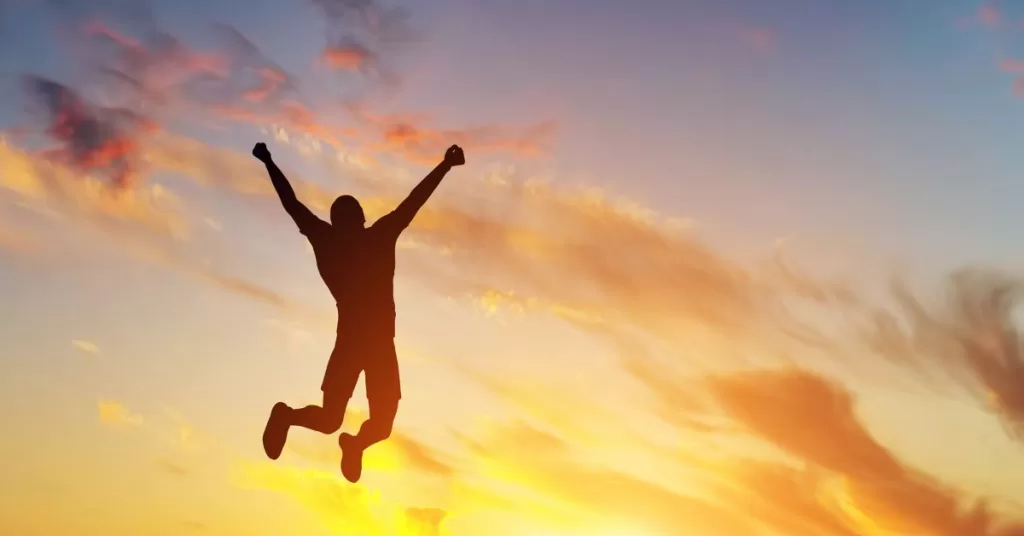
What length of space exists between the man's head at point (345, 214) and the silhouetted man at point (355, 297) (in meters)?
0.01

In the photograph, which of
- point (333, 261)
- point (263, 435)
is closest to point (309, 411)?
point (263, 435)

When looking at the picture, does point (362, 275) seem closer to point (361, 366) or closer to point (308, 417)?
point (361, 366)

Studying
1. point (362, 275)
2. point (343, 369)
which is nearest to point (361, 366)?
point (343, 369)

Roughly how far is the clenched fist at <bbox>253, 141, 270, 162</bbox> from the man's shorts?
2009 millimetres

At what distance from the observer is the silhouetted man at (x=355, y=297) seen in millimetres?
10008

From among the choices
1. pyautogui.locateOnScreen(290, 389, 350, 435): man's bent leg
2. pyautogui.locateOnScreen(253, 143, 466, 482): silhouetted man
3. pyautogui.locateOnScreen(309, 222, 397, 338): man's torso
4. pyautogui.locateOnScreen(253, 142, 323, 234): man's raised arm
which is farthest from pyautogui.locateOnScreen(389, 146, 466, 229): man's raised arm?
pyautogui.locateOnScreen(290, 389, 350, 435): man's bent leg

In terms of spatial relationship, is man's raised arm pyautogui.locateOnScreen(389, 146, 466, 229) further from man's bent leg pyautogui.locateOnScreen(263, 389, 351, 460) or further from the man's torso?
man's bent leg pyautogui.locateOnScreen(263, 389, 351, 460)

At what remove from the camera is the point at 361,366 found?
1023cm

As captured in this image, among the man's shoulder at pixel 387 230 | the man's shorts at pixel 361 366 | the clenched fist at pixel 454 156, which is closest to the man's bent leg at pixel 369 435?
the man's shorts at pixel 361 366

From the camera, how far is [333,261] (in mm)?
10109

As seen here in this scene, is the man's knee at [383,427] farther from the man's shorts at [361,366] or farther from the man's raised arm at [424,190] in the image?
the man's raised arm at [424,190]

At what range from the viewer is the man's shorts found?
1015 cm

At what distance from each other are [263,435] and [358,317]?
1.61 metres

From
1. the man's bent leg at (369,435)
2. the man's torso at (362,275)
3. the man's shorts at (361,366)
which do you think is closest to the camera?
the man's torso at (362,275)
